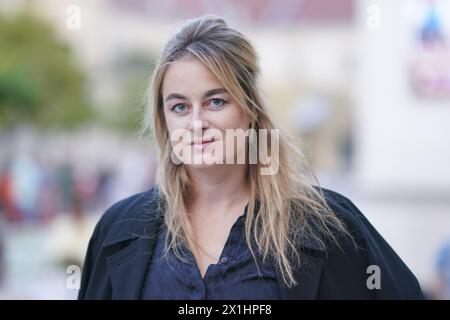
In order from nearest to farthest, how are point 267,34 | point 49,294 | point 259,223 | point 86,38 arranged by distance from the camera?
point 259,223 < point 49,294 < point 86,38 < point 267,34

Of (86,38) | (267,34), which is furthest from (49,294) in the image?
(267,34)

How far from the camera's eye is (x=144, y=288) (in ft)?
7.50

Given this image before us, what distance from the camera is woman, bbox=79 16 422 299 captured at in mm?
2262

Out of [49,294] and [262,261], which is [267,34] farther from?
[262,261]

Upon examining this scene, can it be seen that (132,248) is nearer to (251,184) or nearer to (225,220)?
(225,220)

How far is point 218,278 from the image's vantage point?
2248mm

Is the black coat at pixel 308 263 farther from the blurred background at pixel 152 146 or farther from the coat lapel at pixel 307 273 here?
the blurred background at pixel 152 146

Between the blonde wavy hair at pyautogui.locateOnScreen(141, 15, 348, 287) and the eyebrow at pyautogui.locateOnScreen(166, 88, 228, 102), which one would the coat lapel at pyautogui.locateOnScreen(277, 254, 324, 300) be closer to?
the blonde wavy hair at pyautogui.locateOnScreen(141, 15, 348, 287)

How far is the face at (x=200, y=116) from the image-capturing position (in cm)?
231

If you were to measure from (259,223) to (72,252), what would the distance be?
7.76 metres

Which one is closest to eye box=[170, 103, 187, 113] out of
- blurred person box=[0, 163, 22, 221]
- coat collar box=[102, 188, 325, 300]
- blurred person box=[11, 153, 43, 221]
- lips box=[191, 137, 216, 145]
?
lips box=[191, 137, 216, 145]

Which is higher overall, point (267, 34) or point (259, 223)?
point (267, 34)

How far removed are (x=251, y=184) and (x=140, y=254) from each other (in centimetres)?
40
